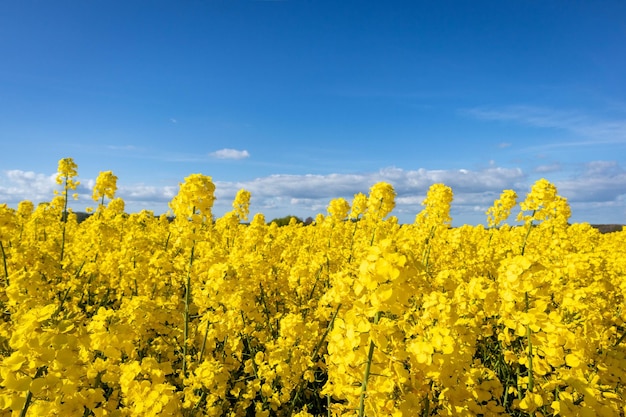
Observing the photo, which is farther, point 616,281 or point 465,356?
point 616,281

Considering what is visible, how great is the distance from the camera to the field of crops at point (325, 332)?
81.0 inches

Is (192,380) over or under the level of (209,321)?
under

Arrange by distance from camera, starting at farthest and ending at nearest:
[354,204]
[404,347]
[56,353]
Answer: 1. [354,204]
2. [404,347]
3. [56,353]

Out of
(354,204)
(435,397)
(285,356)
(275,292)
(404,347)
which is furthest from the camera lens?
(354,204)

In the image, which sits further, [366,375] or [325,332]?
[325,332]

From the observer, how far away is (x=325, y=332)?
408 cm

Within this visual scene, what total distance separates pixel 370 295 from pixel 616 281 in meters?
5.05

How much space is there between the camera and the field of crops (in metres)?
2.06

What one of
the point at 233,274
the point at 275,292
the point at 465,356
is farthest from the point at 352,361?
the point at 275,292

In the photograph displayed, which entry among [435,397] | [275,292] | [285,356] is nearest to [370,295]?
[435,397]

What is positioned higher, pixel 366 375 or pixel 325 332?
pixel 366 375

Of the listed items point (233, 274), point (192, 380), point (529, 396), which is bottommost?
point (192, 380)

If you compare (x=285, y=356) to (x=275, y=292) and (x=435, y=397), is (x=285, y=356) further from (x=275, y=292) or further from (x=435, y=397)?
(x=275, y=292)

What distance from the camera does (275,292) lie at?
20.1ft
